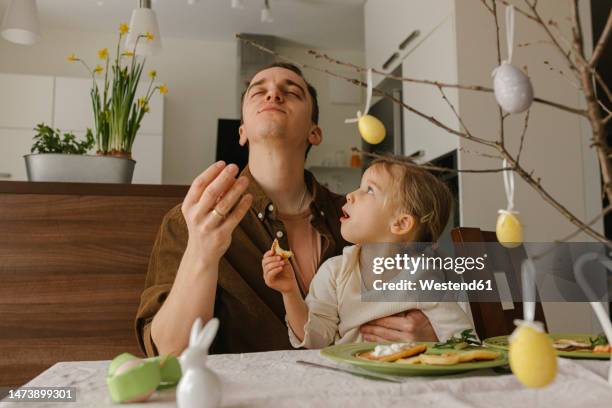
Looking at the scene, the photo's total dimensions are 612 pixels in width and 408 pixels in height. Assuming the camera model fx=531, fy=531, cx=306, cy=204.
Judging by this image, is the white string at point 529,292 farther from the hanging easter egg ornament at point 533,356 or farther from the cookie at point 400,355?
the cookie at point 400,355

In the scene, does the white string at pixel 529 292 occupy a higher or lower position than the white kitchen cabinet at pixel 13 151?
lower

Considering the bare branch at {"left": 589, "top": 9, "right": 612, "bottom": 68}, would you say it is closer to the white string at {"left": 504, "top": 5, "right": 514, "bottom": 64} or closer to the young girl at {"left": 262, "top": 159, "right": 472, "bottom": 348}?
the white string at {"left": 504, "top": 5, "right": 514, "bottom": 64}

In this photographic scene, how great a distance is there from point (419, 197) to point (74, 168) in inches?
45.7

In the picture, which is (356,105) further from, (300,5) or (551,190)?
(551,190)

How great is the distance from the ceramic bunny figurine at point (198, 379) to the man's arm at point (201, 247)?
452 mm

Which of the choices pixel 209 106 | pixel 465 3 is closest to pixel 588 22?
pixel 465 3

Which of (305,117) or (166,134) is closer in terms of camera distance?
(305,117)

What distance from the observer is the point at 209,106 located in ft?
16.6

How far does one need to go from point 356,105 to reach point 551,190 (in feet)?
9.69

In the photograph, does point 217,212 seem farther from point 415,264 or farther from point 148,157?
point 148,157

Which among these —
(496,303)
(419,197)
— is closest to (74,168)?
(419,197)

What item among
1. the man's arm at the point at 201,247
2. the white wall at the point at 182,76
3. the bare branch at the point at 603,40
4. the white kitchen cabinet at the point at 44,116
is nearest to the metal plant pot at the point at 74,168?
the man's arm at the point at 201,247

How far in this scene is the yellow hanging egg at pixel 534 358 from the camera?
401 mm

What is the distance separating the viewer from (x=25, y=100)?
436 centimetres
